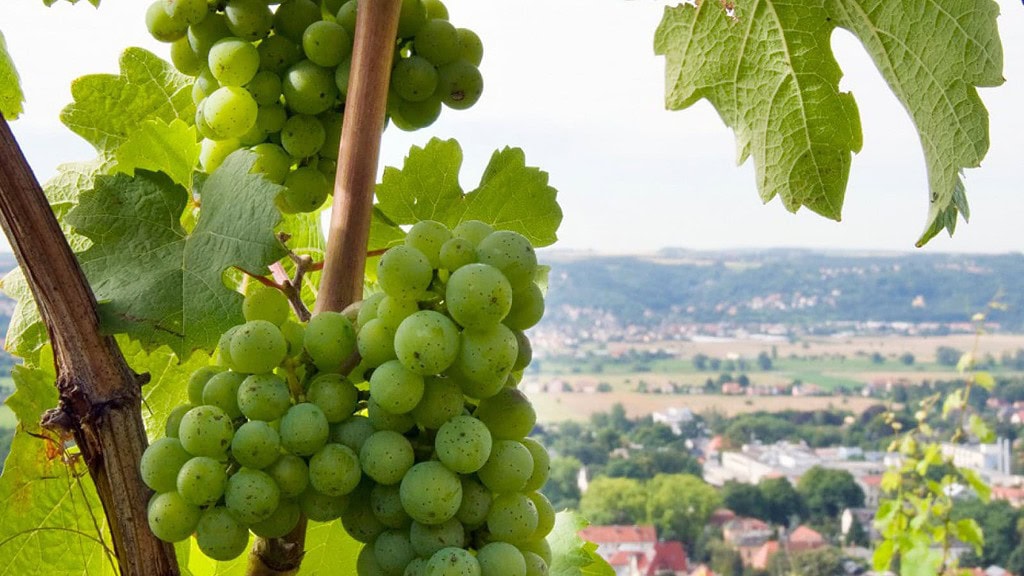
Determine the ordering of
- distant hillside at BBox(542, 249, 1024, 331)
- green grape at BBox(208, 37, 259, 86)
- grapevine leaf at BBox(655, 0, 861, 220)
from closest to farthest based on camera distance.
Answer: green grape at BBox(208, 37, 259, 86) < grapevine leaf at BBox(655, 0, 861, 220) < distant hillside at BBox(542, 249, 1024, 331)

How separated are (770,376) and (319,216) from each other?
48.1 feet

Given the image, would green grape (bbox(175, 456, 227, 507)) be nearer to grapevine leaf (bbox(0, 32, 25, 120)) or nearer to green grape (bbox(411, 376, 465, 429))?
green grape (bbox(411, 376, 465, 429))

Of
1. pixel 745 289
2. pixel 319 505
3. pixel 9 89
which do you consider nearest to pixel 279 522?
pixel 319 505

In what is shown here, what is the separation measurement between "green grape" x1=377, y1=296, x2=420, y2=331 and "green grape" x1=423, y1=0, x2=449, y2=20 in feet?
0.84

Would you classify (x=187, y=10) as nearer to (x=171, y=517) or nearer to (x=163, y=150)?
(x=163, y=150)

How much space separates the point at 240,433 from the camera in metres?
0.44

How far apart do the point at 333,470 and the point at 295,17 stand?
12.3 inches

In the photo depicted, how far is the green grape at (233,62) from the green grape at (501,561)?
32cm

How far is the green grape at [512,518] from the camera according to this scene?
46 cm

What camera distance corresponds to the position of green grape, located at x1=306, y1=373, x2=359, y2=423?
1.47ft

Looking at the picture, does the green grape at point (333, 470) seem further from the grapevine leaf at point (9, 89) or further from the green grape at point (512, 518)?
the grapevine leaf at point (9, 89)

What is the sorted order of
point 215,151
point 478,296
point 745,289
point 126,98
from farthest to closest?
1. point 745,289
2. point 126,98
3. point 215,151
4. point 478,296

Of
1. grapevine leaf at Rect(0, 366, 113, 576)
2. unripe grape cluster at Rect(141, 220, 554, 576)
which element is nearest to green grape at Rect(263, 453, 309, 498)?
unripe grape cluster at Rect(141, 220, 554, 576)

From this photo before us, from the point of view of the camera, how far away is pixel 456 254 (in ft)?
1.46
